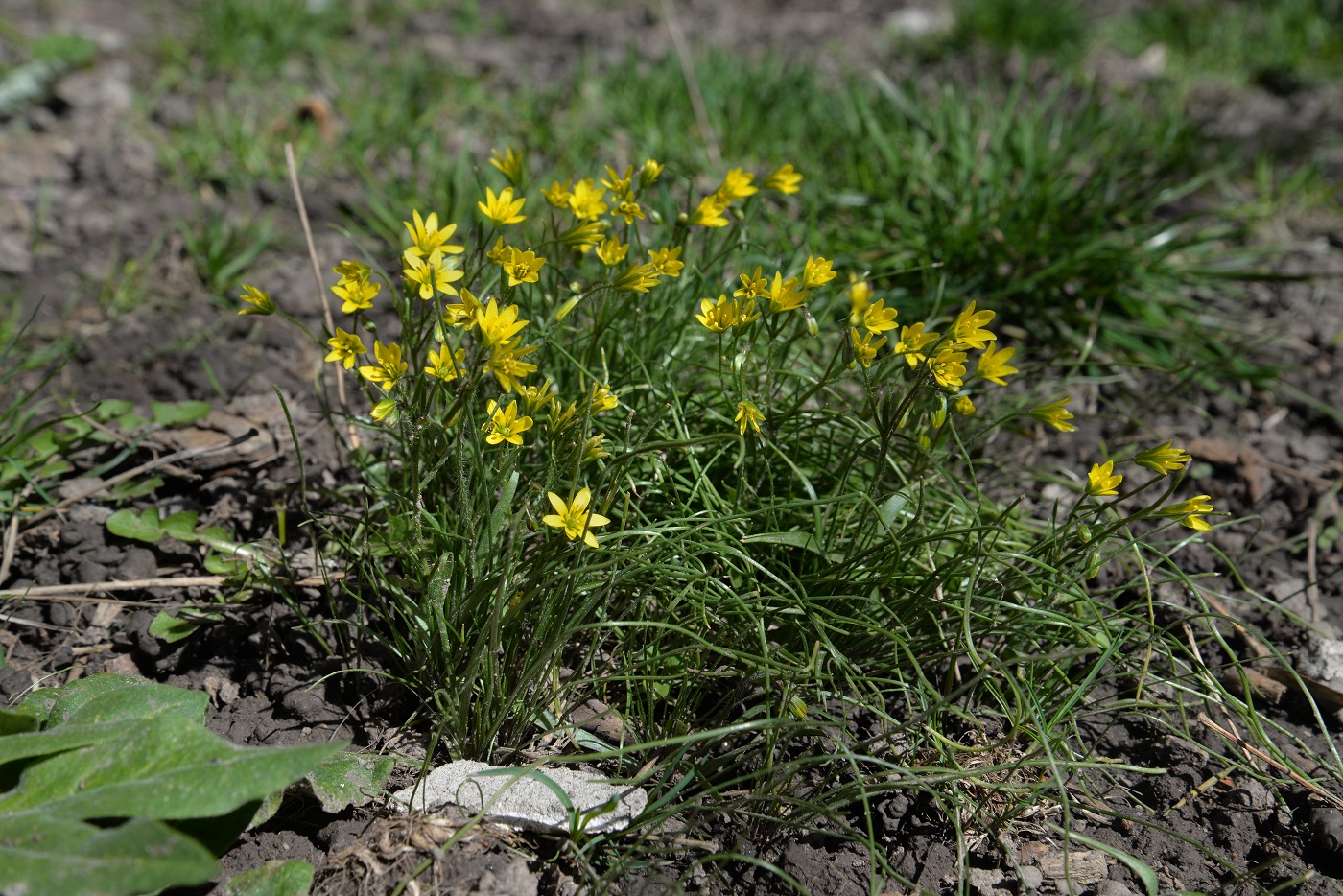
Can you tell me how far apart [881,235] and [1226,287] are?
1.18 meters

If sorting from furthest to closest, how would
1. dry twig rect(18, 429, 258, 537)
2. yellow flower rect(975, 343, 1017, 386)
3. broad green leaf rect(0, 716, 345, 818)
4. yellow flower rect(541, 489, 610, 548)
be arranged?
dry twig rect(18, 429, 258, 537)
yellow flower rect(975, 343, 1017, 386)
yellow flower rect(541, 489, 610, 548)
broad green leaf rect(0, 716, 345, 818)

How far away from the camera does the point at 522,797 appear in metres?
1.82

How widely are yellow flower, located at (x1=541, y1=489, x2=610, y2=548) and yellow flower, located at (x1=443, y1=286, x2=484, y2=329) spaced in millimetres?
340

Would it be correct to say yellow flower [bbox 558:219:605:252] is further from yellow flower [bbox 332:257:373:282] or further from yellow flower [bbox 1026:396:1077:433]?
yellow flower [bbox 1026:396:1077:433]

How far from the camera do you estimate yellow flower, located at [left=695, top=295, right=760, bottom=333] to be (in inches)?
72.4

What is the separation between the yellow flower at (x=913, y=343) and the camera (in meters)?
1.78

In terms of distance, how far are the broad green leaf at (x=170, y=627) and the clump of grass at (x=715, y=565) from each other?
1.02 ft

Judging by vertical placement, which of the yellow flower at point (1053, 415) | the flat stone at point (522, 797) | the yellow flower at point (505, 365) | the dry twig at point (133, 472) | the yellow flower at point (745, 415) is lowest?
the flat stone at point (522, 797)

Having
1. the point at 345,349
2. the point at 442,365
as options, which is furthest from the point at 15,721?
the point at 442,365

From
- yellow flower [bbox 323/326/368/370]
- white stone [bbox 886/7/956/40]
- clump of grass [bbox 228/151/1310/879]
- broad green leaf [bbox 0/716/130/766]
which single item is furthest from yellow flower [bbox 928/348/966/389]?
white stone [bbox 886/7/956/40]


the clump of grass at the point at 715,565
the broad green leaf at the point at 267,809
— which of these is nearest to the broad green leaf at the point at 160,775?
the broad green leaf at the point at 267,809

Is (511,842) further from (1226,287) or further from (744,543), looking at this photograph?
(1226,287)

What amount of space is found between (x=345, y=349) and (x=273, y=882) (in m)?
0.90

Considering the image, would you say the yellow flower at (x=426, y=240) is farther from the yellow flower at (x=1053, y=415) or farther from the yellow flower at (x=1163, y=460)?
the yellow flower at (x=1163, y=460)
